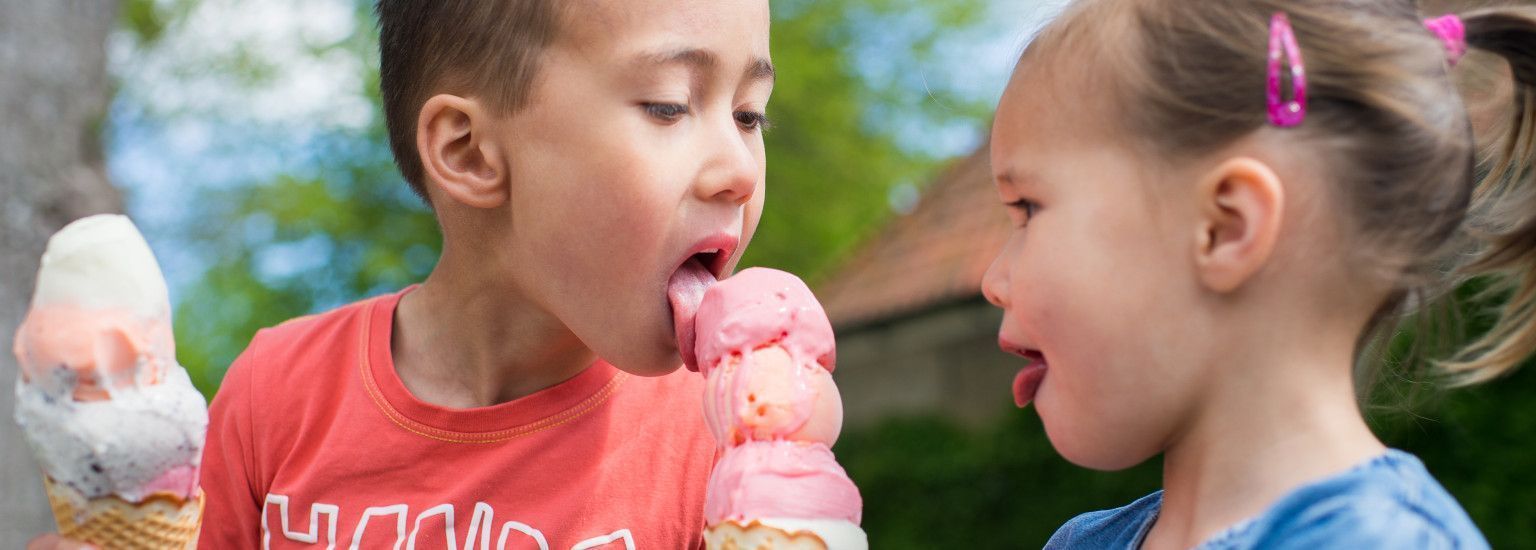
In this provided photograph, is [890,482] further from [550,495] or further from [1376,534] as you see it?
[1376,534]

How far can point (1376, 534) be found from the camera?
1919 mm

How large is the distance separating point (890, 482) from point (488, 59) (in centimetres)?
1049

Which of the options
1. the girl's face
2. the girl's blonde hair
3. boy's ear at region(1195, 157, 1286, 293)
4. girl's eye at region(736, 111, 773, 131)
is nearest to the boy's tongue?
girl's eye at region(736, 111, 773, 131)

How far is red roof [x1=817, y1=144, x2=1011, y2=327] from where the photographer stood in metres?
12.1

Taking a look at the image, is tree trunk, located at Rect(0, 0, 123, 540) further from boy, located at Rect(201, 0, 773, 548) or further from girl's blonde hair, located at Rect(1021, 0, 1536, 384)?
girl's blonde hair, located at Rect(1021, 0, 1536, 384)

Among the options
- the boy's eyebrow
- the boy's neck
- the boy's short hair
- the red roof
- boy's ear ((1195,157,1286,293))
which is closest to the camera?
boy's ear ((1195,157,1286,293))

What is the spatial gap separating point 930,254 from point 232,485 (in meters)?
10.8

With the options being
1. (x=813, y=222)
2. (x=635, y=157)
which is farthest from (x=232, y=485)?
(x=813, y=222)

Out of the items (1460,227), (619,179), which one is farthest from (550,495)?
(1460,227)

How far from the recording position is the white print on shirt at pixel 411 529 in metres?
2.83

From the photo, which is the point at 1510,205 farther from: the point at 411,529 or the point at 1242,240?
the point at 411,529

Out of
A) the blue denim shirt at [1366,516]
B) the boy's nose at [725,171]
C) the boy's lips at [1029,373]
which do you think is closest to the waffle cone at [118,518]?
the boy's nose at [725,171]

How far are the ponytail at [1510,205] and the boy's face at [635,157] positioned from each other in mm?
1303

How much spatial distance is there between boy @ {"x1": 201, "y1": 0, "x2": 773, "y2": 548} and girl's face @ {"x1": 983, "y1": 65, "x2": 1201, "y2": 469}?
0.66 meters
